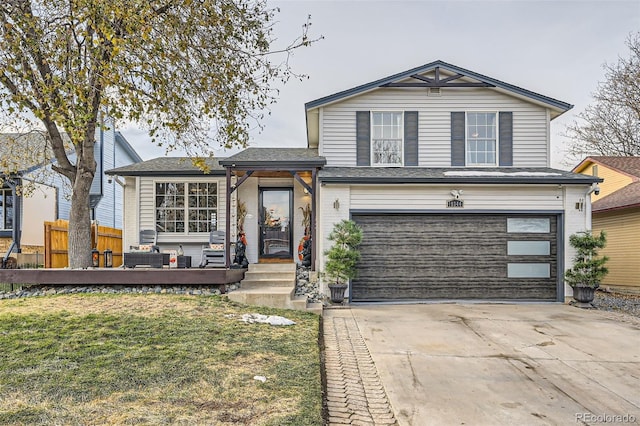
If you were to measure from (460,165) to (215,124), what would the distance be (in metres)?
6.30

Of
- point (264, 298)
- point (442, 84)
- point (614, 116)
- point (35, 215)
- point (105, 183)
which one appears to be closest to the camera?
point (264, 298)

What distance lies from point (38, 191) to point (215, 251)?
28.6 ft

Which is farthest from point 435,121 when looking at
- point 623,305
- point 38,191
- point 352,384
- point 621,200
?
point 38,191

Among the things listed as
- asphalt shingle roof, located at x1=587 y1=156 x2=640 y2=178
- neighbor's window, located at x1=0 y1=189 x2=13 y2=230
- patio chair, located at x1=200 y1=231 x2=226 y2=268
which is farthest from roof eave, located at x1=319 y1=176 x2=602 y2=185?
neighbor's window, located at x1=0 y1=189 x2=13 y2=230

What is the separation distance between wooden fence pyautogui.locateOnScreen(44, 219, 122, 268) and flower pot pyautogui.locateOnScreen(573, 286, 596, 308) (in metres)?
Answer: 12.4

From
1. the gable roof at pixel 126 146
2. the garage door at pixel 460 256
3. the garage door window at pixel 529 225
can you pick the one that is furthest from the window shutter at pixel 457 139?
the gable roof at pixel 126 146

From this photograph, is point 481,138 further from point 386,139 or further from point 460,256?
point 460,256

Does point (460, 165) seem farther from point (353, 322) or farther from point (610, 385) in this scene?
point (610, 385)

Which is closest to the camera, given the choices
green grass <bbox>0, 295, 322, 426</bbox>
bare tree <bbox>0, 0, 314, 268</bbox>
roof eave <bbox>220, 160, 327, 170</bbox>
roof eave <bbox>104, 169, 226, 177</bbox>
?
green grass <bbox>0, 295, 322, 426</bbox>

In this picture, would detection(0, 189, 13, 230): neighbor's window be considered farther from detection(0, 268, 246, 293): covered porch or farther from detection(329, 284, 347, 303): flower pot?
detection(329, 284, 347, 303): flower pot

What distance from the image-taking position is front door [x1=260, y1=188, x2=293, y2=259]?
39.4 feet

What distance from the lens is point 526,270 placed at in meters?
10.2

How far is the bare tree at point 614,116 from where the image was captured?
20.5m

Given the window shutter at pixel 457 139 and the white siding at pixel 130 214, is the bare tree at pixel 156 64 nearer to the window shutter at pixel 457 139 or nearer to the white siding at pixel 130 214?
the white siding at pixel 130 214
